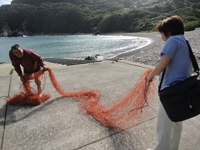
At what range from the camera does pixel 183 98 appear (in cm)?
159

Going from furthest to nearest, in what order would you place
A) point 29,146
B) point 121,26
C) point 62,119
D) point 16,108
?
point 121,26, point 16,108, point 62,119, point 29,146

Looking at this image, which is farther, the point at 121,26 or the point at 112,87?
the point at 121,26

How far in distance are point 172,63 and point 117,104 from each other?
5.23ft

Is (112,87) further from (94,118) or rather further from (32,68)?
(32,68)

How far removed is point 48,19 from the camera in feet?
556

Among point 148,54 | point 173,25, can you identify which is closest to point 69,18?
point 148,54

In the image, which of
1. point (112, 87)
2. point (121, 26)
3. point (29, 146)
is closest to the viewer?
point (29, 146)

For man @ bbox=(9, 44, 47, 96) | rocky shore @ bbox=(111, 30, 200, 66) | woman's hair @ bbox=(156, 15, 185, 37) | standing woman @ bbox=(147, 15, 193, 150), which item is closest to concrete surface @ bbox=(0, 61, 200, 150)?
standing woman @ bbox=(147, 15, 193, 150)

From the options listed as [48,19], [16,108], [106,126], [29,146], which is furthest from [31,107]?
[48,19]

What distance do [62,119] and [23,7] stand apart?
217 meters

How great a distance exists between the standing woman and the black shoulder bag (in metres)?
0.12

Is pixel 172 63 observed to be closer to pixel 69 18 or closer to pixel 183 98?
pixel 183 98

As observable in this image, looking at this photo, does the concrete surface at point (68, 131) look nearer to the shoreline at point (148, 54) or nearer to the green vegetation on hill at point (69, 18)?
the shoreline at point (148, 54)

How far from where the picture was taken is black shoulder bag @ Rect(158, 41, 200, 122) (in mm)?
1576
